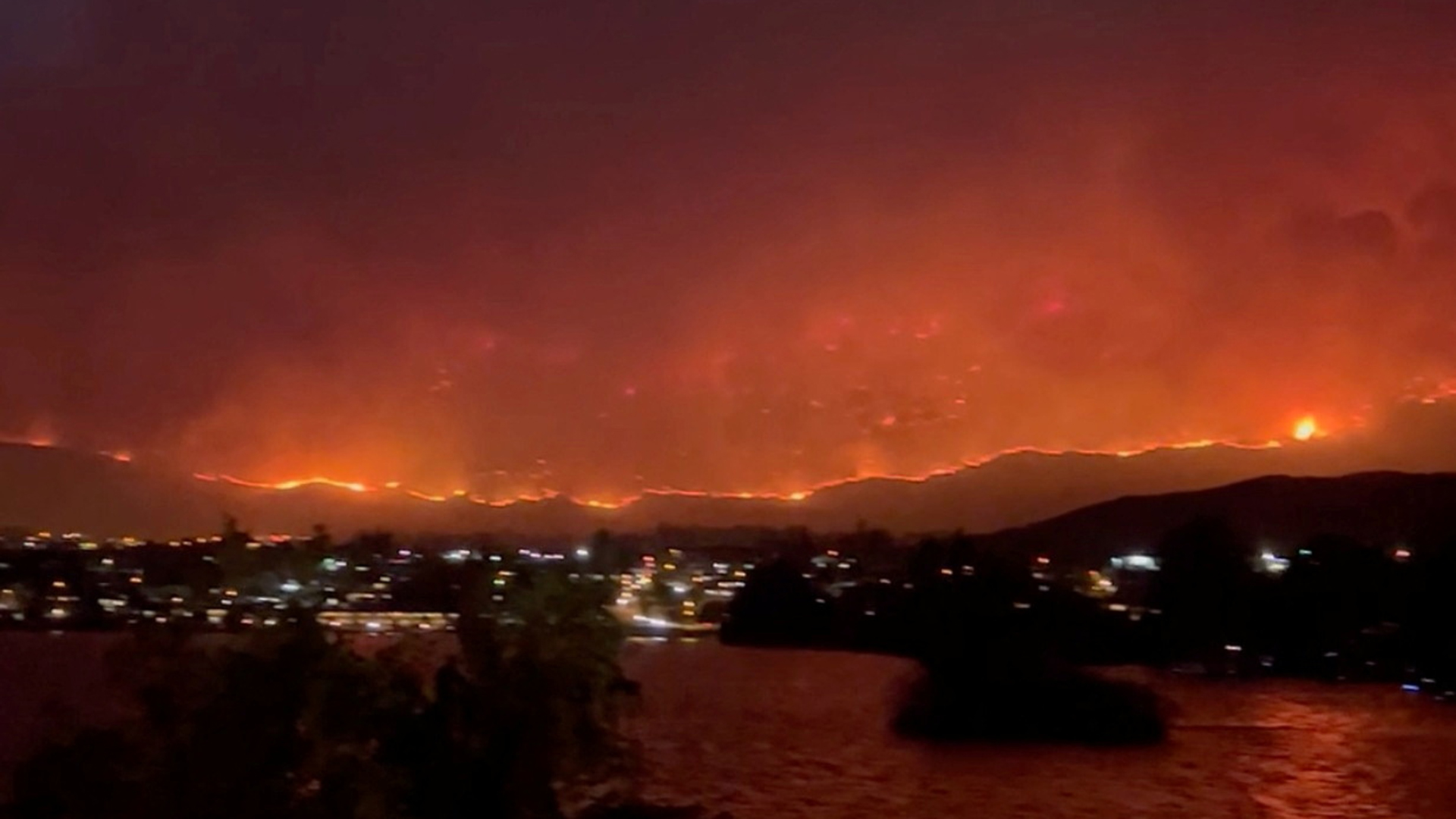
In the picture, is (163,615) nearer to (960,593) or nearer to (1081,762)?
(1081,762)

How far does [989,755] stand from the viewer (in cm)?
2850

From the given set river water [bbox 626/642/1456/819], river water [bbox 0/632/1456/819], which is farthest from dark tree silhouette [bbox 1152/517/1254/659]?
river water [bbox 626/642/1456/819]

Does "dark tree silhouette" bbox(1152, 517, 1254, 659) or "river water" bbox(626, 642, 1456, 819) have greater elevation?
"dark tree silhouette" bbox(1152, 517, 1254, 659)

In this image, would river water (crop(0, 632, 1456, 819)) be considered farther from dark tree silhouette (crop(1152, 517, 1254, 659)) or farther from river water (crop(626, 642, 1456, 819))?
dark tree silhouette (crop(1152, 517, 1254, 659))

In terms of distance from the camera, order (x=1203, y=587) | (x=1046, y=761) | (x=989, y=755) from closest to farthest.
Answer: (x=1046, y=761), (x=989, y=755), (x=1203, y=587)

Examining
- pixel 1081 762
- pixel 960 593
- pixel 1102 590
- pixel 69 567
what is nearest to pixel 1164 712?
pixel 1081 762

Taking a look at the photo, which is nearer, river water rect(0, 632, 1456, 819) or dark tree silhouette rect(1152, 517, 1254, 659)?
river water rect(0, 632, 1456, 819)

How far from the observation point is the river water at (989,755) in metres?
21.8

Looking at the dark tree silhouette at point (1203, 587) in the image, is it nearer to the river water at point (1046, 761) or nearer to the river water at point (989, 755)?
the river water at point (989, 755)

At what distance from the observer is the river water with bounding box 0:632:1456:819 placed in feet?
71.4

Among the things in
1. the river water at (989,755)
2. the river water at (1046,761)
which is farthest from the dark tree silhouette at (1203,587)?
the river water at (1046,761)

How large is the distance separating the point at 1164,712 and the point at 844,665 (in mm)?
16747

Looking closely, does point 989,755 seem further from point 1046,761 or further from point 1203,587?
point 1203,587

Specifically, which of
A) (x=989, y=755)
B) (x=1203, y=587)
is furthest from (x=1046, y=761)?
(x=1203, y=587)
